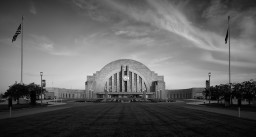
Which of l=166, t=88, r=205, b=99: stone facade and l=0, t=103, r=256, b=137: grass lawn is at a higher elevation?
l=0, t=103, r=256, b=137: grass lawn

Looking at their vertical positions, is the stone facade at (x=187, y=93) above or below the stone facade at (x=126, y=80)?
below

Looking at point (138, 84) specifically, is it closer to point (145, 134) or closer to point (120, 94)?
point (120, 94)

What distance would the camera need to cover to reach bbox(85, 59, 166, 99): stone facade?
11869 centimetres

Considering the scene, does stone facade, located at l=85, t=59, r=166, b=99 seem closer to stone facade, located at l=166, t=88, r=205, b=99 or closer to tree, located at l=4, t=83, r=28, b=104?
stone facade, located at l=166, t=88, r=205, b=99

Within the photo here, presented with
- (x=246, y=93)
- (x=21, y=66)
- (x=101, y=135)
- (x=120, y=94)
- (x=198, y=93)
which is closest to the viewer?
(x=101, y=135)

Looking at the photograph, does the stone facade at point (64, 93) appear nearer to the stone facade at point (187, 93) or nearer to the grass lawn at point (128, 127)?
the stone facade at point (187, 93)

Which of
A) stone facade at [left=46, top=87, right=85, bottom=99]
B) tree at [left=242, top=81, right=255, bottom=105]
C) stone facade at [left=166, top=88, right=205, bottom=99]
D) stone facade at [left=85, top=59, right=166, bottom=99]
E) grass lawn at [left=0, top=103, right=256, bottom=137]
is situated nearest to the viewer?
grass lawn at [left=0, top=103, right=256, bottom=137]

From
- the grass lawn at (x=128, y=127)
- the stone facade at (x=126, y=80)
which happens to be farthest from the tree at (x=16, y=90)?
the stone facade at (x=126, y=80)

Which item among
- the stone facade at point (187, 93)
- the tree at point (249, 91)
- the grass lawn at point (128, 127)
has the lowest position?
the stone facade at point (187, 93)

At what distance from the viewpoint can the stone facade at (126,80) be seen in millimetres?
118688

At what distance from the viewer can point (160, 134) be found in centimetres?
1483

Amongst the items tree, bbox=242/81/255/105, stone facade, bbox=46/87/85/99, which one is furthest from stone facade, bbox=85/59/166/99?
tree, bbox=242/81/255/105

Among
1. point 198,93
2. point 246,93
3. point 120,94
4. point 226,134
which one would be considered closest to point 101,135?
point 226,134

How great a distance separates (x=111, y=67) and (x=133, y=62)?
38.0ft
